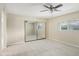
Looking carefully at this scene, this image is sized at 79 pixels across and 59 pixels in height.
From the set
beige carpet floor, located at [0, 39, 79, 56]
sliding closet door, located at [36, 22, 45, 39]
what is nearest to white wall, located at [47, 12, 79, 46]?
sliding closet door, located at [36, 22, 45, 39]

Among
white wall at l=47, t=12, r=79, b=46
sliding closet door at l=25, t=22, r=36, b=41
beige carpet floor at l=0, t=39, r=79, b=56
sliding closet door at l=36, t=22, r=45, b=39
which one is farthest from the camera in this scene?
sliding closet door at l=36, t=22, r=45, b=39

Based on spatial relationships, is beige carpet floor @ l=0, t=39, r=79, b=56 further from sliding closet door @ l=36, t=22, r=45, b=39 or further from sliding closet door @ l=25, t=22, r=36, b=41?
sliding closet door @ l=36, t=22, r=45, b=39

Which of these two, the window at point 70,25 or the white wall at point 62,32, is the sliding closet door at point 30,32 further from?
the window at point 70,25

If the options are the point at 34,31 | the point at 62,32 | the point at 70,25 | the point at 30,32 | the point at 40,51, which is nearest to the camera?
the point at 40,51

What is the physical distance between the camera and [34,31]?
684 cm

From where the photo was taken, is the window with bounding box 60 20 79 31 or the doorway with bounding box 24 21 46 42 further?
the doorway with bounding box 24 21 46 42

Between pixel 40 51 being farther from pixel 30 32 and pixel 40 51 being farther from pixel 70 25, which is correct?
pixel 30 32

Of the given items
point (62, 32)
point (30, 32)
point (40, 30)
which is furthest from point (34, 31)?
point (62, 32)

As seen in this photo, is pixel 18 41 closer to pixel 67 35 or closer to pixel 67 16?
pixel 67 35

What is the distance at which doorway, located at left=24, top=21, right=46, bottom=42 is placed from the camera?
620 centimetres

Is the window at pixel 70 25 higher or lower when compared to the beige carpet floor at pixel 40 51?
higher

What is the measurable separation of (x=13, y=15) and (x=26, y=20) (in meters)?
1.11

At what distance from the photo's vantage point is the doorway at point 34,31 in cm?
620

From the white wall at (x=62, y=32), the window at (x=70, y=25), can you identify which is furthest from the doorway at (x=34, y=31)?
the window at (x=70, y=25)
